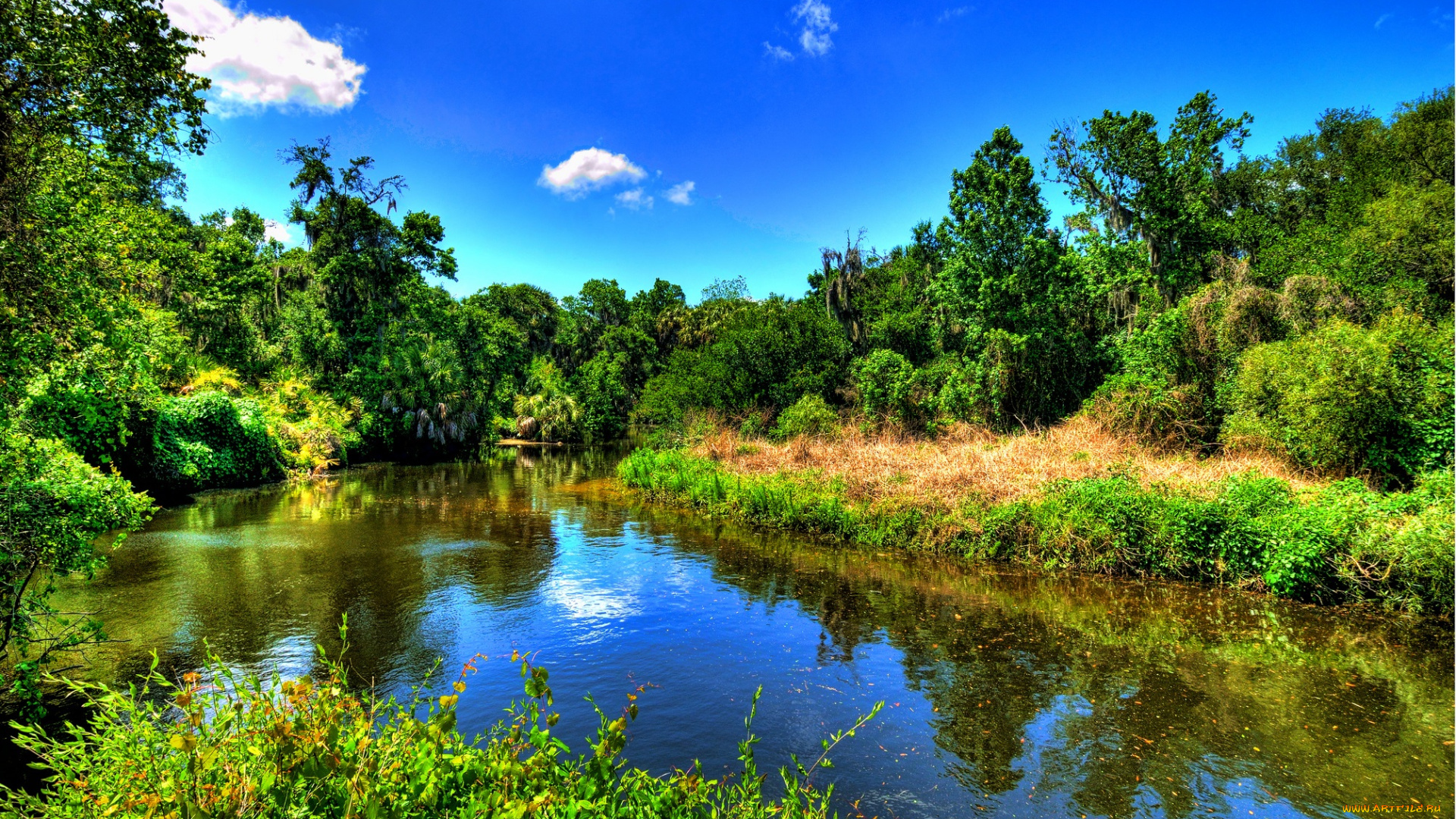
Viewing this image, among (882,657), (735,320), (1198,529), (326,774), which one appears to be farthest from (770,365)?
(326,774)

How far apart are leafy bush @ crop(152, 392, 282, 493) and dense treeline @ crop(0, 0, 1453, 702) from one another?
0.09 metres

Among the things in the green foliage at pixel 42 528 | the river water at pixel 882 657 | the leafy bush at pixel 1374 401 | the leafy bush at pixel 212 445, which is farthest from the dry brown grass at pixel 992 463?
the leafy bush at pixel 212 445

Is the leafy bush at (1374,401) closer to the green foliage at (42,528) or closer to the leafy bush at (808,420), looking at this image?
the leafy bush at (808,420)

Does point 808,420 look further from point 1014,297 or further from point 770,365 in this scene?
point 1014,297

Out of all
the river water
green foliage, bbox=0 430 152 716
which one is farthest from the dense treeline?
the river water

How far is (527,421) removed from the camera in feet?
147

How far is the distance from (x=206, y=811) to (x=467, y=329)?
129 feet

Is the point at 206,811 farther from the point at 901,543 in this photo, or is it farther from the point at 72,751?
the point at 901,543

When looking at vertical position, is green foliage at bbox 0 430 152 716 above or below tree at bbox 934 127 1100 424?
below

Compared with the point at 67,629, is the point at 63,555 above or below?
above

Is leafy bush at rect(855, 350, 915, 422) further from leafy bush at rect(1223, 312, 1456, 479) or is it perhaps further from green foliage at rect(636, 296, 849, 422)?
leafy bush at rect(1223, 312, 1456, 479)

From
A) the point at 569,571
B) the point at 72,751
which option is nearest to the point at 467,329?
the point at 569,571

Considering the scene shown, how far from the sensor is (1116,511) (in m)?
12.2

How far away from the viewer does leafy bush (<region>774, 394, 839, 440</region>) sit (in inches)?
1035
